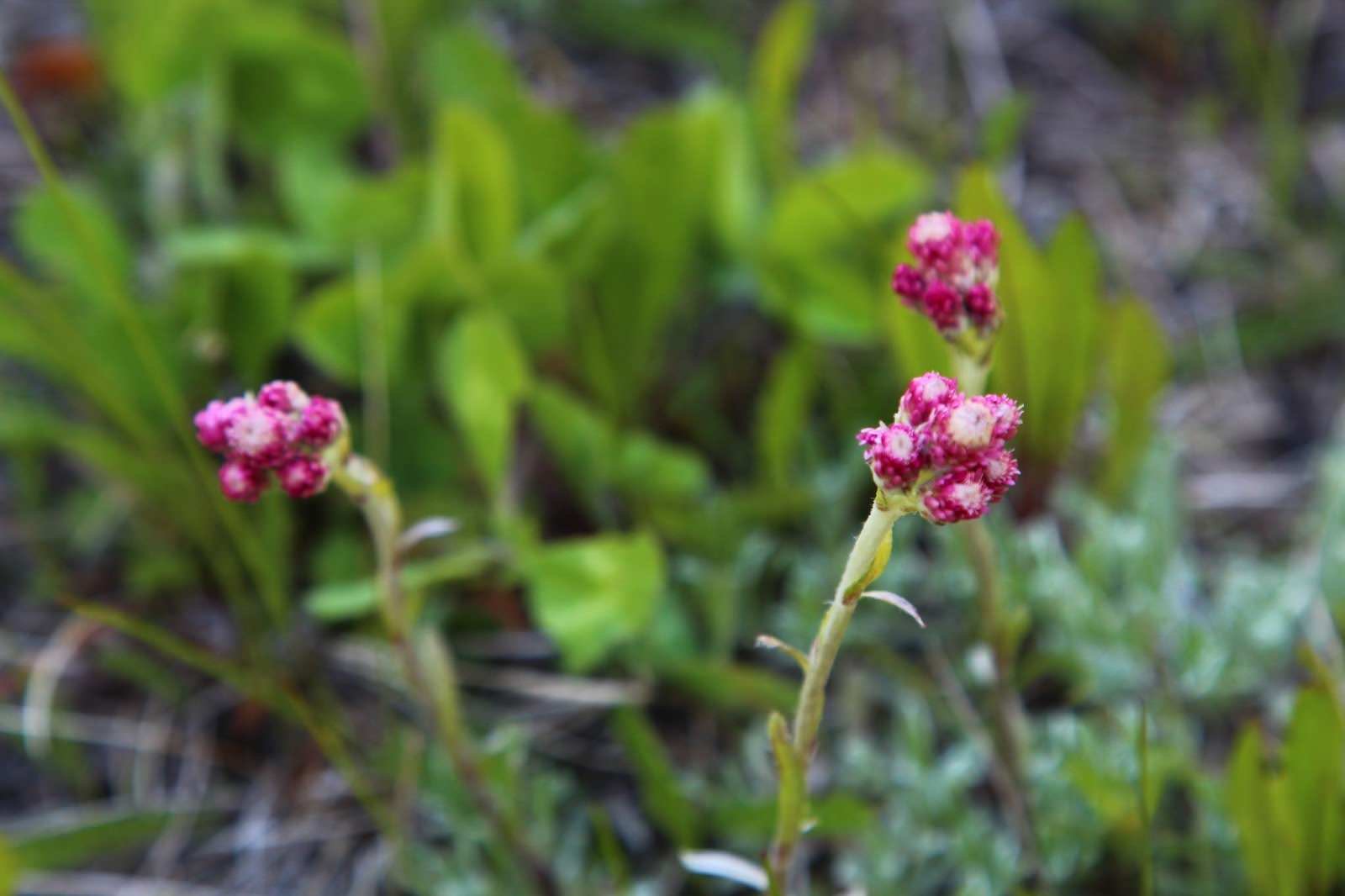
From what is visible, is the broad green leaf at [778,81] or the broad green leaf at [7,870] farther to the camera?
the broad green leaf at [778,81]

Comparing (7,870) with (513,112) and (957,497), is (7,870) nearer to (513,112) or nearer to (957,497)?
(957,497)

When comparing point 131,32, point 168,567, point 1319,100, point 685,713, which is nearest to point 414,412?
point 168,567

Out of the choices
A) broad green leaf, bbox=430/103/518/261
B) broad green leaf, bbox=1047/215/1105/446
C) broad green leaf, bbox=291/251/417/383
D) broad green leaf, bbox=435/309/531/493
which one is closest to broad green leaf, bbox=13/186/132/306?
broad green leaf, bbox=291/251/417/383

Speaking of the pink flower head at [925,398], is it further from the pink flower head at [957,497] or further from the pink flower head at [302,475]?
the pink flower head at [302,475]

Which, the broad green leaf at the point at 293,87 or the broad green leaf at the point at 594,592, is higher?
the broad green leaf at the point at 293,87

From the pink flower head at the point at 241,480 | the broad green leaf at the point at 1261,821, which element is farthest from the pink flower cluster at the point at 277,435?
the broad green leaf at the point at 1261,821

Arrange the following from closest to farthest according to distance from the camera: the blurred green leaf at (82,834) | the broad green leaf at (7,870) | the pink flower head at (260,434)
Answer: the pink flower head at (260,434) → the broad green leaf at (7,870) → the blurred green leaf at (82,834)

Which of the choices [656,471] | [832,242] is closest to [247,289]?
[656,471]
